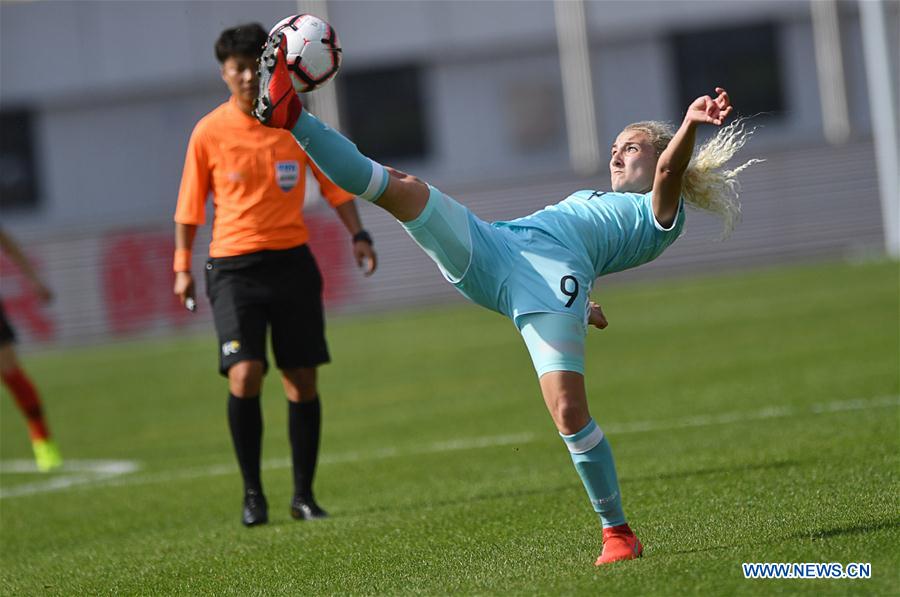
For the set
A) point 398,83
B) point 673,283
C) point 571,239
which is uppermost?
point 398,83

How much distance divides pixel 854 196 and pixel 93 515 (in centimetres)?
1874

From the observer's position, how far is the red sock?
36.7 feet

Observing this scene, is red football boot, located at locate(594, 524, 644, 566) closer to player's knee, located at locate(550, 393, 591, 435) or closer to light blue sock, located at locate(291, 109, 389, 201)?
player's knee, located at locate(550, 393, 591, 435)

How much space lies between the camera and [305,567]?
5980mm

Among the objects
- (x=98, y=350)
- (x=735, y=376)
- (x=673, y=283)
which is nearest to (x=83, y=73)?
(x=98, y=350)

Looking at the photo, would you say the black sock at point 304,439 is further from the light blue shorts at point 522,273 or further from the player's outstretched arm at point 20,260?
the player's outstretched arm at point 20,260

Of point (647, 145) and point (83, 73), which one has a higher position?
point (83, 73)

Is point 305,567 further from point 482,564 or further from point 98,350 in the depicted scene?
point 98,350

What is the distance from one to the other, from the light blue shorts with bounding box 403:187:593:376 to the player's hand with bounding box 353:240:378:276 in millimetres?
2421

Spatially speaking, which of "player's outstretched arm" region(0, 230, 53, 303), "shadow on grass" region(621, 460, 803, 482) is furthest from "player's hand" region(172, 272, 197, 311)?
"player's outstretched arm" region(0, 230, 53, 303)

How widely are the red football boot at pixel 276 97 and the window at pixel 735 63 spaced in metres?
32.5

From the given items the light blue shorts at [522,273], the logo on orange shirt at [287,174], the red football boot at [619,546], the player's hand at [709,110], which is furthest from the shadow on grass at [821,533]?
the logo on orange shirt at [287,174]

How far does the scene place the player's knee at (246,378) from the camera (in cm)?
746

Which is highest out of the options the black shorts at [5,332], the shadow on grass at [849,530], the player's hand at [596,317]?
the player's hand at [596,317]
